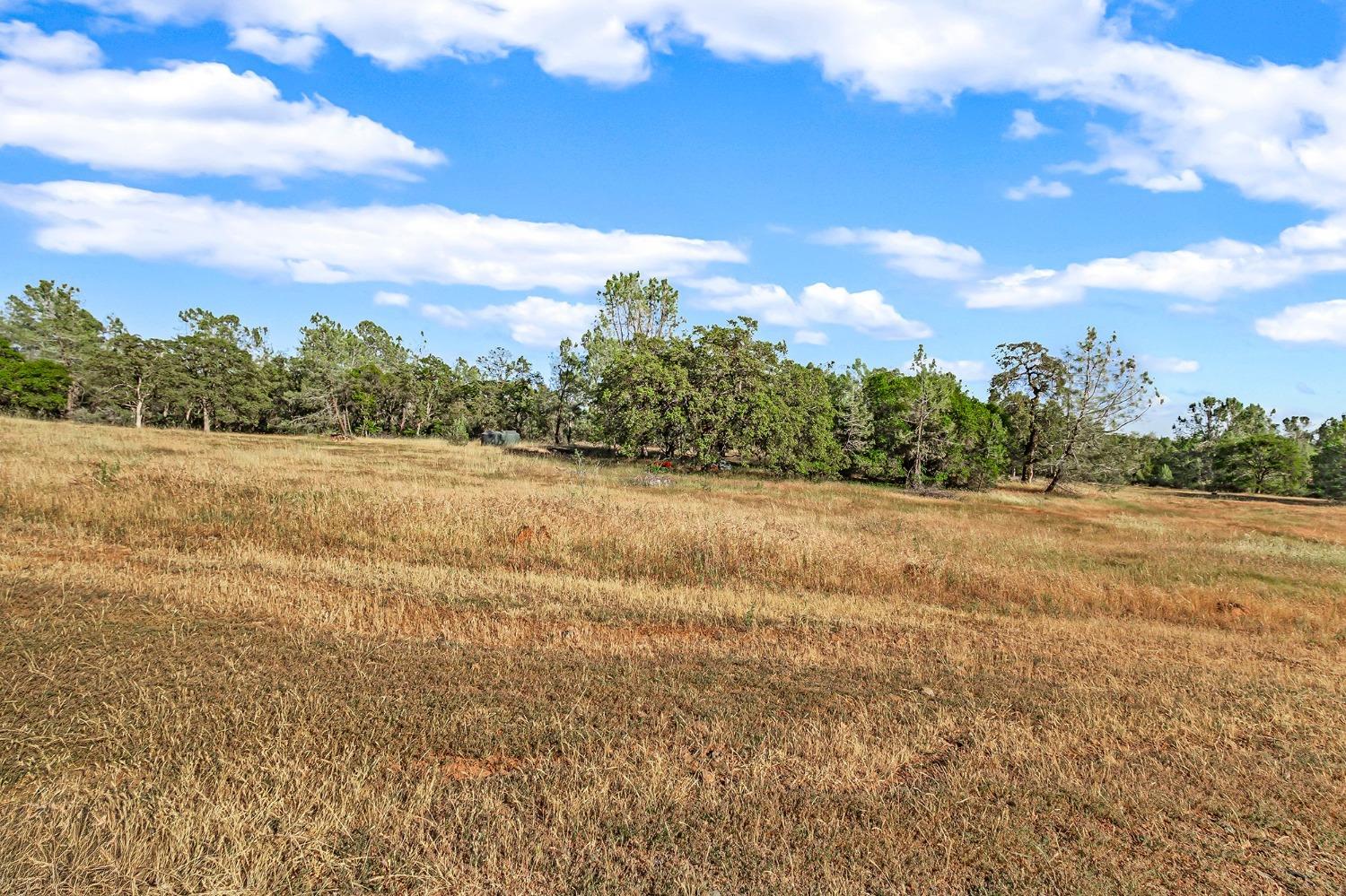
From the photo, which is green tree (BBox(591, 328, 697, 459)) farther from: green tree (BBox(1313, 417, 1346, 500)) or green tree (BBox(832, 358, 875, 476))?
green tree (BBox(1313, 417, 1346, 500))

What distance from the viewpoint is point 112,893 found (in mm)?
3713

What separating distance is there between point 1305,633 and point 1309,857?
11594 mm

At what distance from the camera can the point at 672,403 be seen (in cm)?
4603

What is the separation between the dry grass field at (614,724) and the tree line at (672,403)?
32.8m

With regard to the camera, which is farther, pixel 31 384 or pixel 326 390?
pixel 326 390

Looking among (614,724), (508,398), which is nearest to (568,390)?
(508,398)

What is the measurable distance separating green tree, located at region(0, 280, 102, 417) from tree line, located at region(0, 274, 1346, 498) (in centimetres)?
26

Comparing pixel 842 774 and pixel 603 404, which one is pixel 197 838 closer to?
pixel 842 774

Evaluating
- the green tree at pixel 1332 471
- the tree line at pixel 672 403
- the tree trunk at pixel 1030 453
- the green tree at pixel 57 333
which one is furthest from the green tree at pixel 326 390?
the green tree at pixel 1332 471

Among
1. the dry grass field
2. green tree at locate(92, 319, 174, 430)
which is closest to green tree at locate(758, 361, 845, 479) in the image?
the dry grass field

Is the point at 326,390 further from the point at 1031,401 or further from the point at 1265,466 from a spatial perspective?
the point at 1265,466

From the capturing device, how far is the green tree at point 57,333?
66250mm

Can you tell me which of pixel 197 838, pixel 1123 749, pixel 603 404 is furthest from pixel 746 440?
pixel 197 838

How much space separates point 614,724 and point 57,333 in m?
96.7
